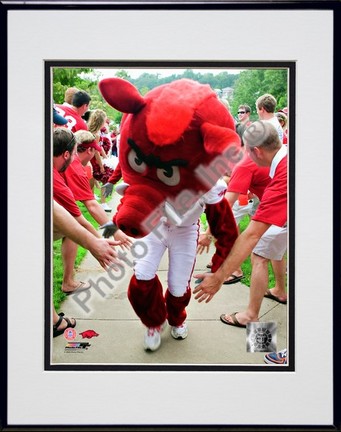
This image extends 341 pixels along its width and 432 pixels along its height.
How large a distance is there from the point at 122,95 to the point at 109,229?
74 cm

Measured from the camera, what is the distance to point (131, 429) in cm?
277

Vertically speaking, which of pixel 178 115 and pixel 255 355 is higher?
pixel 178 115

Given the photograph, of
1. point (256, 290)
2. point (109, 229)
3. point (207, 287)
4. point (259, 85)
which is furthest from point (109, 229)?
point (259, 85)

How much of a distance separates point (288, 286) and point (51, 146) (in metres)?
1.53

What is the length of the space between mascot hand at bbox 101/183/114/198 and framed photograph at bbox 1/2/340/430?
0.25ft

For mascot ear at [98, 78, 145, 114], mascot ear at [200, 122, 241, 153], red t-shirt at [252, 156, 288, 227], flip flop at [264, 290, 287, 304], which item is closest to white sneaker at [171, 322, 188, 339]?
flip flop at [264, 290, 287, 304]

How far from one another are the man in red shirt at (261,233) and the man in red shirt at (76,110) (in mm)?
913

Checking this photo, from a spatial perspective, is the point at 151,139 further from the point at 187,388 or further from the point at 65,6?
the point at 187,388

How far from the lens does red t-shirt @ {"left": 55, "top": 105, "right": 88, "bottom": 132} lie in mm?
2797

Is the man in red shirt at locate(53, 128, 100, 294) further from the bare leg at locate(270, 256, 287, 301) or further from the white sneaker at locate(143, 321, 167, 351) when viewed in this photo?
the bare leg at locate(270, 256, 287, 301)

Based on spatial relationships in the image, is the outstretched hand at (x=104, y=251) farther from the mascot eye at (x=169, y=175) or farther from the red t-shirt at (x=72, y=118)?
the red t-shirt at (x=72, y=118)

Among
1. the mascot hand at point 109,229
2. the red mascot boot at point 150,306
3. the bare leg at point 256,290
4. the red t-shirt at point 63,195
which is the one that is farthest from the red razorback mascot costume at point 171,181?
the red t-shirt at point 63,195

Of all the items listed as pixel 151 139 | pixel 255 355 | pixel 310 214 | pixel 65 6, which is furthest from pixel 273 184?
pixel 65 6

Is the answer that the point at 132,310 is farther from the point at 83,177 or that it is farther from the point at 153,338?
the point at 83,177
